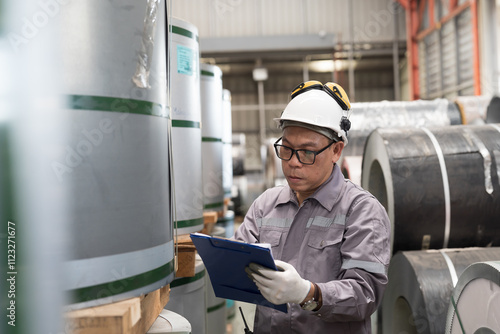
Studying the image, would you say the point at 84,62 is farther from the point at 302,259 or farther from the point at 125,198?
the point at 302,259

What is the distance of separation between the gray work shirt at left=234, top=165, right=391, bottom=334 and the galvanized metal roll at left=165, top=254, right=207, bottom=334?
0.88 m

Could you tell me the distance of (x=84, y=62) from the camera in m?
1.20

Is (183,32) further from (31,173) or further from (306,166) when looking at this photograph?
(31,173)

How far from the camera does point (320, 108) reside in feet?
5.84

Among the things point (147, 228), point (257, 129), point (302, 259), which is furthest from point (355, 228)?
point (257, 129)

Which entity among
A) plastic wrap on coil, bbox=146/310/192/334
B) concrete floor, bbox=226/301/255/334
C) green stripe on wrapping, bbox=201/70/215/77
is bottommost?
concrete floor, bbox=226/301/255/334

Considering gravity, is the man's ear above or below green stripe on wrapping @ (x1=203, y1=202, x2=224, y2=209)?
above

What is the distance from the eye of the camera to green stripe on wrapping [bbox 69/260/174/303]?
1208 millimetres

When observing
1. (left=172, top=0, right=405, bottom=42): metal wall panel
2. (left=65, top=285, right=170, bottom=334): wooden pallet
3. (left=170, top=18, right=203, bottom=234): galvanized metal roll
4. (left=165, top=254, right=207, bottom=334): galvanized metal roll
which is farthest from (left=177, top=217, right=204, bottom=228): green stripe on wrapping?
(left=172, top=0, right=405, bottom=42): metal wall panel

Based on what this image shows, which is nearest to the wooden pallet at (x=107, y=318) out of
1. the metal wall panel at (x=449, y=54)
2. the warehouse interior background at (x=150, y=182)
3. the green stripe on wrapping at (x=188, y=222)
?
the warehouse interior background at (x=150, y=182)

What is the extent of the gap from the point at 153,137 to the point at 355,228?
79 cm

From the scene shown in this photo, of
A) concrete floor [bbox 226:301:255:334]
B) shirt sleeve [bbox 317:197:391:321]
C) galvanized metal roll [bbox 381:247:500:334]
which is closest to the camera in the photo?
shirt sleeve [bbox 317:197:391:321]

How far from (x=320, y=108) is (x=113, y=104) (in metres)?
0.82

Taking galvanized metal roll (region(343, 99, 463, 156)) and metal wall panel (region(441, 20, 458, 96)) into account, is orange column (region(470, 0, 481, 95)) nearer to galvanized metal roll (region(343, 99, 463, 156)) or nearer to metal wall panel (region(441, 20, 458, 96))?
metal wall panel (region(441, 20, 458, 96))
